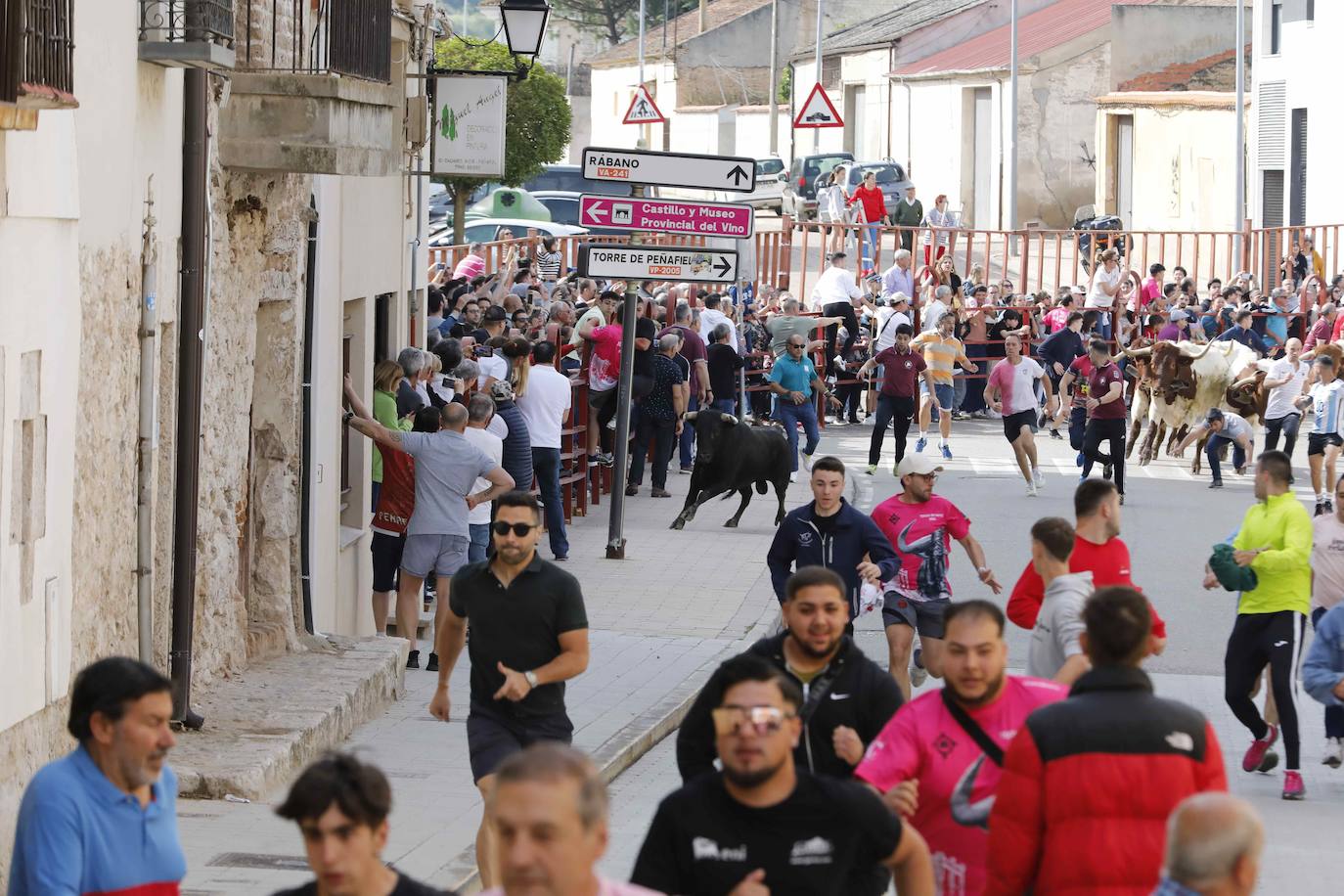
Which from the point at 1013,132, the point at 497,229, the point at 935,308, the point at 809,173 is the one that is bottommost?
the point at 935,308

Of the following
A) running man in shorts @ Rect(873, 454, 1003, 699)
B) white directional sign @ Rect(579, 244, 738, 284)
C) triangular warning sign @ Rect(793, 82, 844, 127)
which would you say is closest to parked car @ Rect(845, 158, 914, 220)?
triangular warning sign @ Rect(793, 82, 844, 127)

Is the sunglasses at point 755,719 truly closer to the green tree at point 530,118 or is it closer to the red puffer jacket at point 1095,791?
the red puffer jacket at point 1095,791

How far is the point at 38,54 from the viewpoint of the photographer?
27.0 feet

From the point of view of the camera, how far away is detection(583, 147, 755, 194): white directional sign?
17125 mm

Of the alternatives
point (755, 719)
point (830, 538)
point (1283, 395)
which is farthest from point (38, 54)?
point (1283, 395)

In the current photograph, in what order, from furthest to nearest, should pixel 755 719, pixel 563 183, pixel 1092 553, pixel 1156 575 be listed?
pixel 563 183
pixel 1156 575
pixel 1092 553
pixel 755 719

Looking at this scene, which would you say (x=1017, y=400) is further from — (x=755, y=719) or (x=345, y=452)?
(x=755, y=719)

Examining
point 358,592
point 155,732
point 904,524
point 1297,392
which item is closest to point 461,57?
point 1297,392

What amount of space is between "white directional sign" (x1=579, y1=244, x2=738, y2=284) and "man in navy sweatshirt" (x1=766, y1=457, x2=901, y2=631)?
6.14 metres

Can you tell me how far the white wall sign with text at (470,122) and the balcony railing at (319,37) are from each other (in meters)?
3.68

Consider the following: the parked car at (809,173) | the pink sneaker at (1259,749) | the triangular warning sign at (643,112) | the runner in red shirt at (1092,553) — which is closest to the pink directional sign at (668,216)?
the pink sneaker at (1259,749)

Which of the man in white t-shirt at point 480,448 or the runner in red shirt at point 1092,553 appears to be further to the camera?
the man in white t-shirt at point 480,448

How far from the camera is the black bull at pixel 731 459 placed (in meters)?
21.0

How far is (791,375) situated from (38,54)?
51.0 feet
